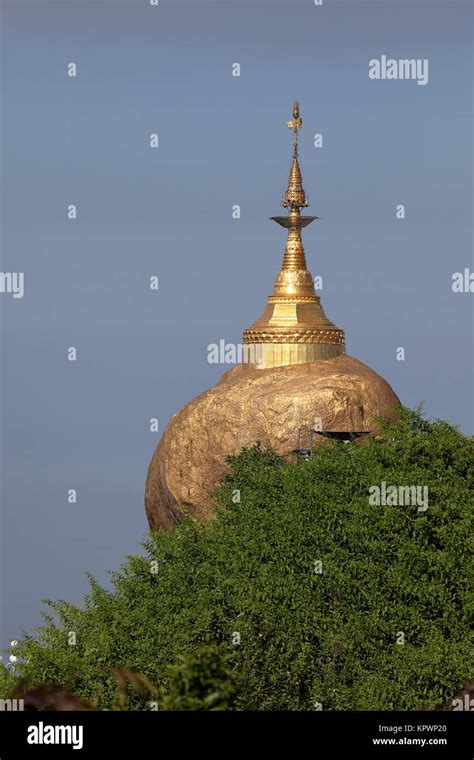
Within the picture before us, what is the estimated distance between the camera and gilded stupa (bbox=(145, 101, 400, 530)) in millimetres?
72625

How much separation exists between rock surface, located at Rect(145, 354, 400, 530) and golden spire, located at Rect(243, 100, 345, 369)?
37 centimetres

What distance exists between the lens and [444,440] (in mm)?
62781

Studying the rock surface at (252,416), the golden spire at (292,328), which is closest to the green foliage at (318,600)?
the rock surface at (252,416)

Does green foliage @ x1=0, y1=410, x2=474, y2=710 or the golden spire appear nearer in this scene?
green foliage @ x1=0, y1=410, x2=474, y2=710

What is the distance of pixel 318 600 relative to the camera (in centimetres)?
5859

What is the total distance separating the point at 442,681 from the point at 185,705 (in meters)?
12.2

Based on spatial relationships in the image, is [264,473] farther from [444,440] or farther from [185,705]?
[185,705]

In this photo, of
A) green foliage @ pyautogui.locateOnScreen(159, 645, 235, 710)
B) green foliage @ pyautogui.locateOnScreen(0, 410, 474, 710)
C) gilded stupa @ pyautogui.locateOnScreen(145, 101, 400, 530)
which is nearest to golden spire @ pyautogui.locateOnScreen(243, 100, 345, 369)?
gilded stupa @ pyautogui.locateOnScreen(145, 101, 400, 530)

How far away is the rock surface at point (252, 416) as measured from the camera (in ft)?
238
